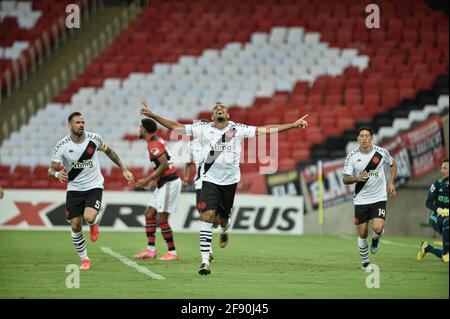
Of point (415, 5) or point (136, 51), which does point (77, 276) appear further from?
point (415, 5)

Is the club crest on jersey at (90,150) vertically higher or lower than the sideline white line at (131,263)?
higher

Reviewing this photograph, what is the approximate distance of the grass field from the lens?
11406 mm

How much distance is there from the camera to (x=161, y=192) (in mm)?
16438

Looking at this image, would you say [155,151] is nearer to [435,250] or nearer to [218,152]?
[218,152]

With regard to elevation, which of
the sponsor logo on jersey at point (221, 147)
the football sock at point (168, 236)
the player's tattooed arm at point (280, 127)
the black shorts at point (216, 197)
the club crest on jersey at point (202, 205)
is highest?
the player's tattooed arm at point (280, 127)

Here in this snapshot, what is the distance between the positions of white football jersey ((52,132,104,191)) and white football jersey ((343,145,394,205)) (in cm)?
369

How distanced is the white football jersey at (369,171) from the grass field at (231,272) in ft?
3.68

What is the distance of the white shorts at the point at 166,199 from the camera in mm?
16359

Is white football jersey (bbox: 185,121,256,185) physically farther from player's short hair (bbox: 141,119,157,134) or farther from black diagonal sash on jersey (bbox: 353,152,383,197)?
player's short hair (bbox: 141,119,157,134)

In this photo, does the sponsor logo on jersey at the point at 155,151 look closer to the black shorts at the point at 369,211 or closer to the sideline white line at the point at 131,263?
the sideline white line at the point at 131,263

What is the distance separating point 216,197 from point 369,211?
2.38 meters

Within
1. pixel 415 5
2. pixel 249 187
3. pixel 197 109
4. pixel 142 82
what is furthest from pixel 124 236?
pixel 415 5

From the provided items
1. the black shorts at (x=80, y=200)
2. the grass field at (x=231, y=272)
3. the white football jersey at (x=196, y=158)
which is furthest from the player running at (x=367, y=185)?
the black shorts at (x=80, y=200)

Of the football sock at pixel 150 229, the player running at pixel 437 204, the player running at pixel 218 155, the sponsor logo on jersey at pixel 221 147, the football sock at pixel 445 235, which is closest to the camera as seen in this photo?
the player running at pixel 218 155
